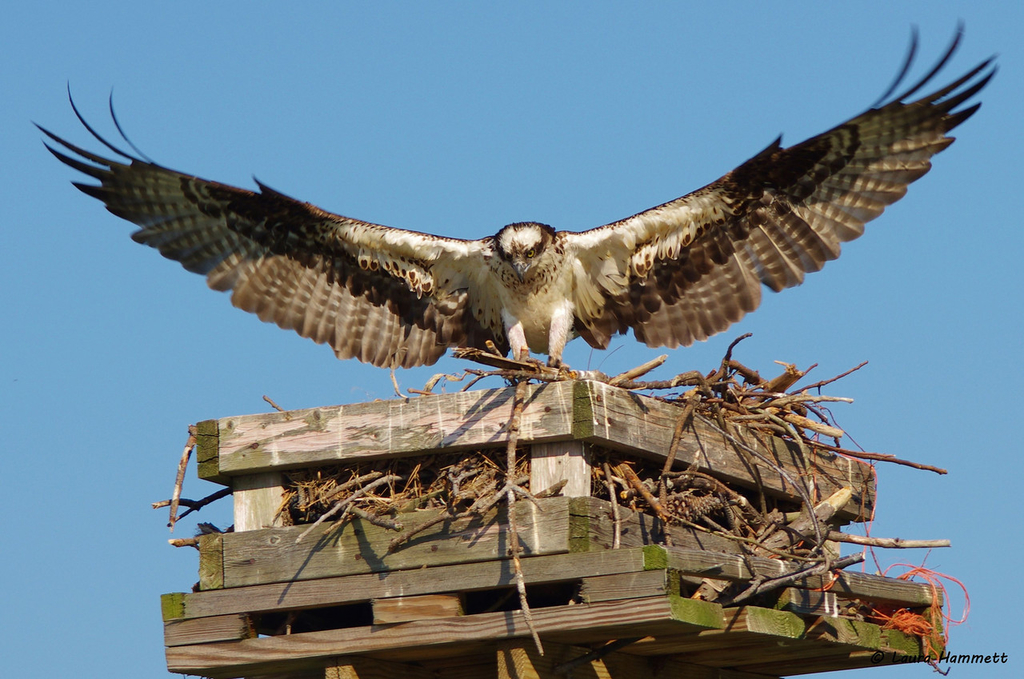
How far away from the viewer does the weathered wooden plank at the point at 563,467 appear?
468 cm

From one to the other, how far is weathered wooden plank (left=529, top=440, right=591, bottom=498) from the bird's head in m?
2.12

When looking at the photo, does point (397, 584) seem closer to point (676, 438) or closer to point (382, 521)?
point (382, 521)

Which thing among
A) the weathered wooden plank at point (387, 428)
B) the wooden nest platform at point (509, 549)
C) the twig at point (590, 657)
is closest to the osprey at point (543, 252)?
the wooden nest platform at point (509, 549)

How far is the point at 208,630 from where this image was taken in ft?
16.2

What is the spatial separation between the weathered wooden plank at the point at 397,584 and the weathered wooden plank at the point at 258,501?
30cm

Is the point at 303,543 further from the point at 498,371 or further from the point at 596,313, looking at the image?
the point at 596,313

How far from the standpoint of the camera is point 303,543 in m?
4.92

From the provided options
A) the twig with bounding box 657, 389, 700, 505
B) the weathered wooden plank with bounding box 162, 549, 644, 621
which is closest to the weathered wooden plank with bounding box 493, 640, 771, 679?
the weathered wooden plank with bounding box 162, 549, 644, 621

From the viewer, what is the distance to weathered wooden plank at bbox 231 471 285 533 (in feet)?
16.8

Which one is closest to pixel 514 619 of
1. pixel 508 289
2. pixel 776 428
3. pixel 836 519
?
pixel 776 428

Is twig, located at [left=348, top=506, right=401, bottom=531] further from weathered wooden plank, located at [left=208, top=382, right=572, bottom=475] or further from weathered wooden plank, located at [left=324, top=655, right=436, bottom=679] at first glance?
weathered wooden plank, located at [left=324, top=655, right=436, bottom=679]

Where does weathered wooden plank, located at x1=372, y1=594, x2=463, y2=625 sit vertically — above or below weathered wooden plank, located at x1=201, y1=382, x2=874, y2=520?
below

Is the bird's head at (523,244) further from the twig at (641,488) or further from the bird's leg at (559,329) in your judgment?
the twig at (641,488)

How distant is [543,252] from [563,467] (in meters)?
2.35
